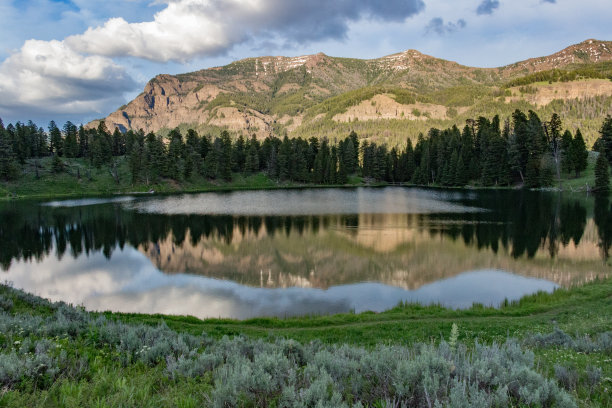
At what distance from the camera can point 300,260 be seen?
1058 inches

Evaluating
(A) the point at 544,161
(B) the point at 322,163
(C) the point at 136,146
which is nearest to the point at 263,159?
(B) the point at 322,163

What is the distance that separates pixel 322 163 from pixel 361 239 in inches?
3771

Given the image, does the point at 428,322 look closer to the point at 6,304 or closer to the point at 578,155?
the point at 6,304

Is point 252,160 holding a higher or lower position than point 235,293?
higher

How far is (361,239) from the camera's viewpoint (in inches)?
1316

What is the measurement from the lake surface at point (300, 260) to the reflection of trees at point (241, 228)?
0.69ft

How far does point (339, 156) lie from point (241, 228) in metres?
104

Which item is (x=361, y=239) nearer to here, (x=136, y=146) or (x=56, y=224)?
(x=56, y=224)

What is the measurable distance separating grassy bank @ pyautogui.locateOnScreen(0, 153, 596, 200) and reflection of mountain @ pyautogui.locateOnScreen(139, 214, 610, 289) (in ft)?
219

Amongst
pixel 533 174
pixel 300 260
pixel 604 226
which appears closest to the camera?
pixel 300 260

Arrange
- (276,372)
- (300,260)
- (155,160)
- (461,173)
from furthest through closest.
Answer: (155,160), (461,173), (300,260), (276,372)

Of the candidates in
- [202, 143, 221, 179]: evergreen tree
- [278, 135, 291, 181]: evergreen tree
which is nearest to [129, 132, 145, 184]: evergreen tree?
[202, 143, 221, 179]: evergreen tree

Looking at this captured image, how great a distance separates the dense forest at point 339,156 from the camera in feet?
290

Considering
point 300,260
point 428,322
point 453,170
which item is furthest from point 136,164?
point 428,322
